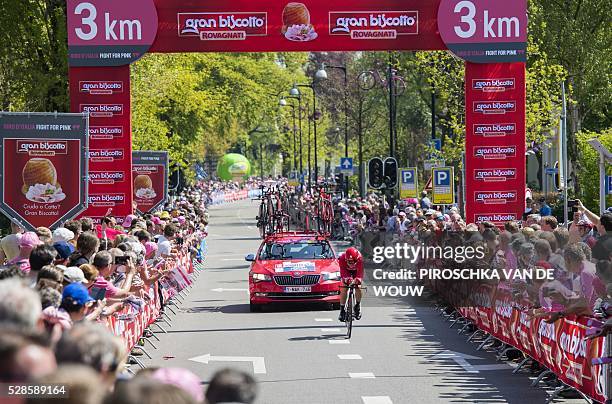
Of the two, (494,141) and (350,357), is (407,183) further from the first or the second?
(350,357)

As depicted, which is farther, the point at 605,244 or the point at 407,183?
the point at 407,183

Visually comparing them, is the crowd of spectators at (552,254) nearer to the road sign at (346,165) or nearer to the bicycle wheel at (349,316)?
the bicycle wheel at (349,316)

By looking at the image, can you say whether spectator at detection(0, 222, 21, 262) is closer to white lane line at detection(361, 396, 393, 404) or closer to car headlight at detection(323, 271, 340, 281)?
white lane line at detection(361, 396, 393, 404)

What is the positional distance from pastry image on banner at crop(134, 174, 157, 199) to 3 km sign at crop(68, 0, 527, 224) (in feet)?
51.2

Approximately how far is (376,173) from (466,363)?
80.7 ft

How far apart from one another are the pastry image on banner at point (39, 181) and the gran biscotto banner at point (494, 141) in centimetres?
887

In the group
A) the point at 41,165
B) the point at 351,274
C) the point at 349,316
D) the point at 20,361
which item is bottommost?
the point at 349,316

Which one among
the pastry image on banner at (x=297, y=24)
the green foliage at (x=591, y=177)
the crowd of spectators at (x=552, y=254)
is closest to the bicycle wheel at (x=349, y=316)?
the crowd of spectators at (x=552, y=254)

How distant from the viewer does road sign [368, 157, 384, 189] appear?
135 feet

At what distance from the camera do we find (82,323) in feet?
22.9

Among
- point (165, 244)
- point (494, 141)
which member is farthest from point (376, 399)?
point (494, 141)

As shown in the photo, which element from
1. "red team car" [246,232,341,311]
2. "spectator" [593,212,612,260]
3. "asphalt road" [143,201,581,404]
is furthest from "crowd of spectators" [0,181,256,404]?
"spectator" [593,212,612,260]

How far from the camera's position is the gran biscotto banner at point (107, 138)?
85.6ft

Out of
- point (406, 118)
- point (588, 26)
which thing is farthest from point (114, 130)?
point (406, 118)
